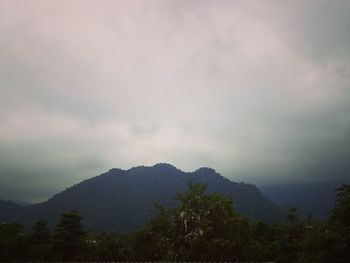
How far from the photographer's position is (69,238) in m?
54.8

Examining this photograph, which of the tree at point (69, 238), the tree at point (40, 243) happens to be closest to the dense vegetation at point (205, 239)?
the tree at point (69, 238)

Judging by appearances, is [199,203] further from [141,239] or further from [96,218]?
[96,218]

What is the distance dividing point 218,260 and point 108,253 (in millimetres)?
22234

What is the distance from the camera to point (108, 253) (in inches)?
2194

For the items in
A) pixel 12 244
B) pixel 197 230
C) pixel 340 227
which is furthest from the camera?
pixel 12 244

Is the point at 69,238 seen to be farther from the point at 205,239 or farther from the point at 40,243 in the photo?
the point at 205,239

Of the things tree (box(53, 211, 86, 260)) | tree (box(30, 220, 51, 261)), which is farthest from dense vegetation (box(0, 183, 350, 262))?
tree (box(30, 220, 51, 261))

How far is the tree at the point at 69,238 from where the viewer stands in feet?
178

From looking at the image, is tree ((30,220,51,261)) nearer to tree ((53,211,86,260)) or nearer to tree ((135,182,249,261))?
tree ((53,211,86,260))

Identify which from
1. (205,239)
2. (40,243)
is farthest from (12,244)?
(205,239)

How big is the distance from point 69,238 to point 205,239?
24261mm

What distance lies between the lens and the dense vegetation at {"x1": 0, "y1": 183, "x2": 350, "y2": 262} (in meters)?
33.9

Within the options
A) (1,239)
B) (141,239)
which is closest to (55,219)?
(1,239)

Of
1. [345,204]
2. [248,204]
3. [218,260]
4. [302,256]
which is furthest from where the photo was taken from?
[248,204]
